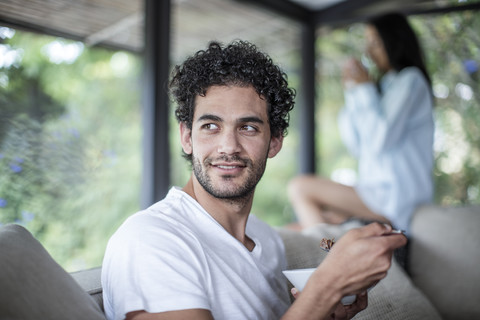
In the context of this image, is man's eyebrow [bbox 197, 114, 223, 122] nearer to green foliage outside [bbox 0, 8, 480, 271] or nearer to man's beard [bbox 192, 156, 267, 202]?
man's beard [bbox 192, 156, 267, 202]

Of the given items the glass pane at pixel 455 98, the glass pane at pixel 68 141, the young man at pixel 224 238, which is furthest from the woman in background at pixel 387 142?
the young man at pixel 224 238

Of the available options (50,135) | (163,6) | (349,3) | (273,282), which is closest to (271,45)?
(349,3)

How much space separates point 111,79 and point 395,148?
1.55 m

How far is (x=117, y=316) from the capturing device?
Result: 0.99 m

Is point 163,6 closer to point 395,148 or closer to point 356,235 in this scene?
point 395,148

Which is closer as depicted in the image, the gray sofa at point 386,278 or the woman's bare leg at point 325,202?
the gray sofa at point 386,278

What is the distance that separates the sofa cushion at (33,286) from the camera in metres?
0.83

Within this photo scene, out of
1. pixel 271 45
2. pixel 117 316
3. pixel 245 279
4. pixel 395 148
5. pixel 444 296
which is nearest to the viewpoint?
pixel 117 316

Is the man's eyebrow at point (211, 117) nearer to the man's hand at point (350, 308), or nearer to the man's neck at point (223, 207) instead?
the man's neck at point (223, 207)

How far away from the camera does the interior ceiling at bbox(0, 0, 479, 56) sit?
6.22 feet

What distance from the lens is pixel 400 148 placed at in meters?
2.54

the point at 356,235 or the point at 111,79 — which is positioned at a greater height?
the point at 111,79

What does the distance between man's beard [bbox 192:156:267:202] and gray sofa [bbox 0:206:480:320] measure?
39 cm

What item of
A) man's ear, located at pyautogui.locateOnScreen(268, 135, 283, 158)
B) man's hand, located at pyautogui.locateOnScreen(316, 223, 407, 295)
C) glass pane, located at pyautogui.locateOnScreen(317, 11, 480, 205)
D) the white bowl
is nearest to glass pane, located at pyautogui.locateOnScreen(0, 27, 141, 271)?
man's ear, located at pyautogui.locateOnScreen(268, 135, 283, 158)
